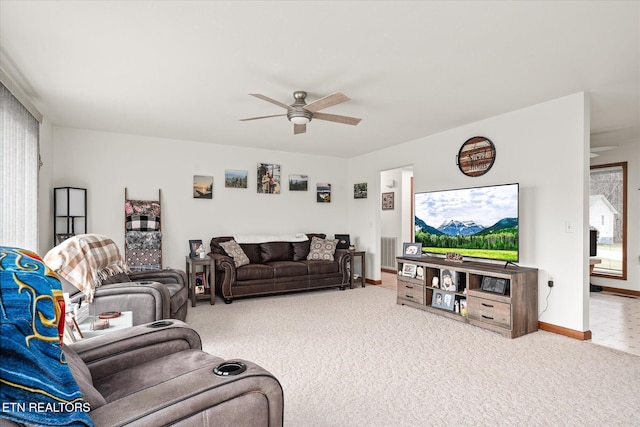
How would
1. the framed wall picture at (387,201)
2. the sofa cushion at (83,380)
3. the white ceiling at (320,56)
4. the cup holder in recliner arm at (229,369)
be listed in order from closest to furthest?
the sofa cushion at (83,380)
the cup holder in recliner arm at (229,369)
the white ceiling at (320,56)
the framed wall picture at (387,201)

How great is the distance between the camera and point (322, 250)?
6.28 meters

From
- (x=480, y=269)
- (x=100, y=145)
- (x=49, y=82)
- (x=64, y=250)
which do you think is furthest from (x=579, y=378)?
(x=100, y=145)

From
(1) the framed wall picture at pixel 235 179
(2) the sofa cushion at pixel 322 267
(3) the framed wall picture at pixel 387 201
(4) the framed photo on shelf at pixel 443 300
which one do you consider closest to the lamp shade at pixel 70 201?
(1) the framed wall picture at pixel 235 179

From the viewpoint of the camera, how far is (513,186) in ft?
13.5

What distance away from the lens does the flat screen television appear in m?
4.16

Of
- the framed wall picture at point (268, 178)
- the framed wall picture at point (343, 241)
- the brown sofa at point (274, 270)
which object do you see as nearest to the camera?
the brown sofa at point (274, 270)

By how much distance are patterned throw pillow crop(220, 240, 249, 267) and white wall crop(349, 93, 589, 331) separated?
330 centimetres

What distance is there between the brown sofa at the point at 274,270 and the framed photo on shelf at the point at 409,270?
4.16ft

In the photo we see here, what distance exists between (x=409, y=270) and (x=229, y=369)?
399cm

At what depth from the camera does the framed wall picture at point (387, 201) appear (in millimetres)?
8242

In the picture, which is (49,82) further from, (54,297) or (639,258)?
(639,258)

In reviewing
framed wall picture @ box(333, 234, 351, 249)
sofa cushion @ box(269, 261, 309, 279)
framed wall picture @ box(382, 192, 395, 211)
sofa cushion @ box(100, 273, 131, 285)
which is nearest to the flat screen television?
framed wall picture @ box(333, 234, 351, 249)

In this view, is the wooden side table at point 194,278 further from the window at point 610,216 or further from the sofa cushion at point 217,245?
the window at point 610,216

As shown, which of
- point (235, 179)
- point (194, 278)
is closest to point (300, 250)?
point (235, 179)
